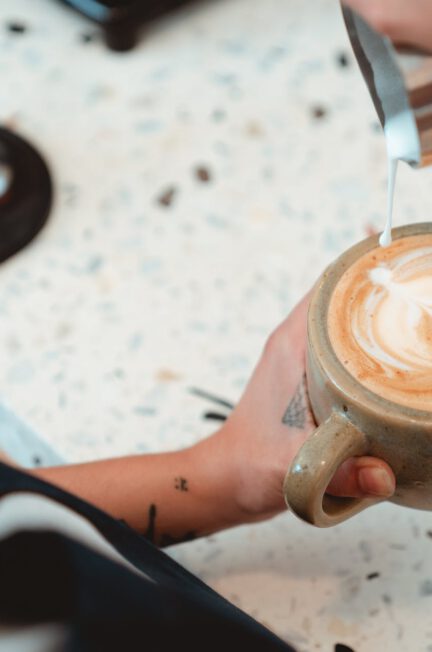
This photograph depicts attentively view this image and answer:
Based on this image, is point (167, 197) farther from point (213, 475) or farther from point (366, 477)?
point (366, 477)

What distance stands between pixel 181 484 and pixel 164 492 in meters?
0.02

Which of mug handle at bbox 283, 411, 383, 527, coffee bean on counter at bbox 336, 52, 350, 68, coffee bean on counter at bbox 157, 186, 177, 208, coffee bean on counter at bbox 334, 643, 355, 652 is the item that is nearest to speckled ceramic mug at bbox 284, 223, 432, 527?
mug handle at bbox 283, 411, 383, 527

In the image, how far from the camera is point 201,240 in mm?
958

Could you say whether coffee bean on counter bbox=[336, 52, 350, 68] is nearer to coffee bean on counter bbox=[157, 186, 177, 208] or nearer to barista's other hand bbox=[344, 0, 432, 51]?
coffee bean on counter bbox=[157, 186, 177, 208]

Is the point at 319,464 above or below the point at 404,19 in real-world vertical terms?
below

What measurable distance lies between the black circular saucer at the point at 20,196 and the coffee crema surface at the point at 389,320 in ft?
1.48

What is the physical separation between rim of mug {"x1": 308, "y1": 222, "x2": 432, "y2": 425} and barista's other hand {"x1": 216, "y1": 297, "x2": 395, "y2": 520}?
0.23ft

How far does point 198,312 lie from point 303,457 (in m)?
0.38

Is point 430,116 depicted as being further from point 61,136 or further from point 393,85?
point 61,136

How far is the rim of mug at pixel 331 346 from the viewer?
0.54 m

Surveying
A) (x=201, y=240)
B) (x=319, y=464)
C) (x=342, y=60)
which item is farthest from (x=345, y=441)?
(x=342, y=60)

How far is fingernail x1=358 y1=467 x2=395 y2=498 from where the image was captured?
0.56 m

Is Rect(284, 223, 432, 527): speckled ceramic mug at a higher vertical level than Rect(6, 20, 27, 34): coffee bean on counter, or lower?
higher

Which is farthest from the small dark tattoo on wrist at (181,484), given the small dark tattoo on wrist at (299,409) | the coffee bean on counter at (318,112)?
the coffee bean on counter at (318,112)
